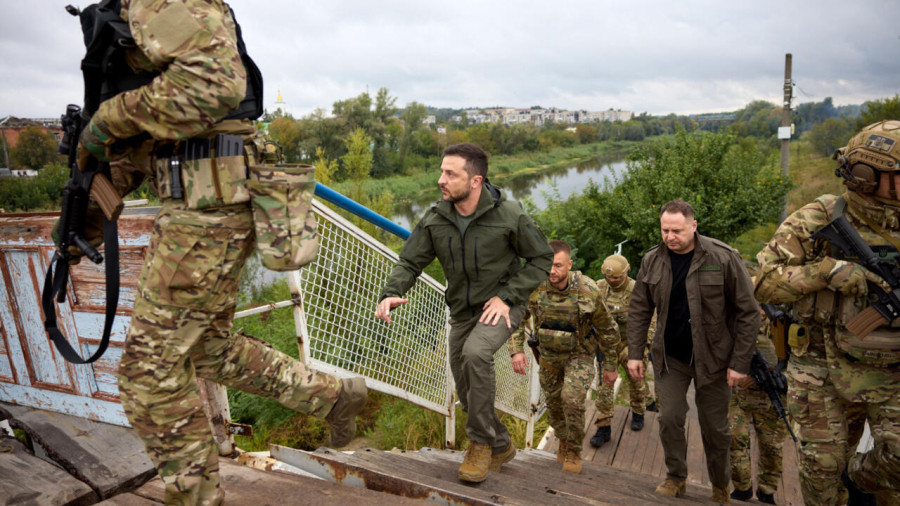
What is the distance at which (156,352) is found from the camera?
1.85 metres

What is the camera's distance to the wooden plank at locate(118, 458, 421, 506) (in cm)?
193

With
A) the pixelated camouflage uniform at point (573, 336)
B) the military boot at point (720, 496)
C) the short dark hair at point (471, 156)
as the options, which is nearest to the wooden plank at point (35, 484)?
the short dark hair at point (471, 156)

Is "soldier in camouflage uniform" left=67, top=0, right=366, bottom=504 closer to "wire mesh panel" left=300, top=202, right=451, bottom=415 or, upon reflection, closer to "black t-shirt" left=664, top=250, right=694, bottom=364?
"wire mesh panel" left=300, top=202, right=451, bottom=415

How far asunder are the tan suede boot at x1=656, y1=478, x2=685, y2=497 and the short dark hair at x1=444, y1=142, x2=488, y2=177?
224cm

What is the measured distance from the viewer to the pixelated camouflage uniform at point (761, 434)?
3.90m

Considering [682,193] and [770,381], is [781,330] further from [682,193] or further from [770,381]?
[682,193]

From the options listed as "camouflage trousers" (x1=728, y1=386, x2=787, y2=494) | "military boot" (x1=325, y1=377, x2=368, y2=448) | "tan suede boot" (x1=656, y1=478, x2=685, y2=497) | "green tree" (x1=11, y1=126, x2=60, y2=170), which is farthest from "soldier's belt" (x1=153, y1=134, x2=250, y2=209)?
"green tree" (x1=11, y1=126, x2=60, y2=170)

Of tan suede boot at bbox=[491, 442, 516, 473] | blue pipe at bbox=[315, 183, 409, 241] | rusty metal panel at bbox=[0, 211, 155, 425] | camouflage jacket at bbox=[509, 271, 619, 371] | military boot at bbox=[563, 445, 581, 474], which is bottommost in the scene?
military boot at bbox=[563, 445, 581, 474]

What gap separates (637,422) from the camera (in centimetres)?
568

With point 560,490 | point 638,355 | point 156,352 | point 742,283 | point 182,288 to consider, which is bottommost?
point 560,490

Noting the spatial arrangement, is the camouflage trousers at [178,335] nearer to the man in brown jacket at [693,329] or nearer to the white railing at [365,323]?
the white railing at [365,323]

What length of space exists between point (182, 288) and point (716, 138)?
718 inches

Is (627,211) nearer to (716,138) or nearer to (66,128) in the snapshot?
(716,138)

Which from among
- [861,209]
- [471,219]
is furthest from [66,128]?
[861,209]
